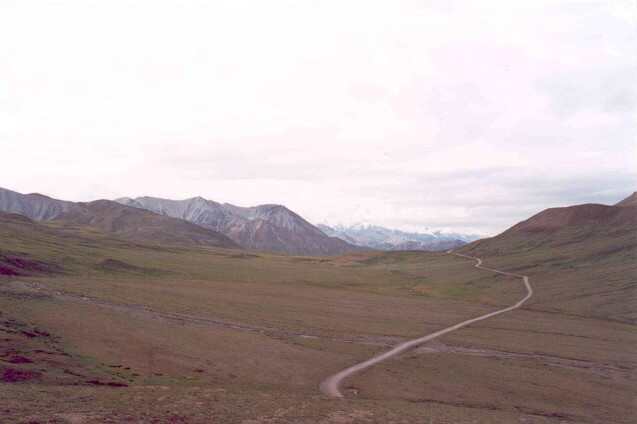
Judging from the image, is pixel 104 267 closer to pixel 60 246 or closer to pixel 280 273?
pixel 60 246

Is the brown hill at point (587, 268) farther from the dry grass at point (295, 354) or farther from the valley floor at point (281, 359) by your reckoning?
the valley floor at point (281, 359)

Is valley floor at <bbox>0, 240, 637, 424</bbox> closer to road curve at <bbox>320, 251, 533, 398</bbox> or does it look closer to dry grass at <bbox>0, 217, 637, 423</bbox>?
dry grass at <bbox>0, 217, 637, 423</bbox>

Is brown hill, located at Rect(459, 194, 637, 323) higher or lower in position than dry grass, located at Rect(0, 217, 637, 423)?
higher

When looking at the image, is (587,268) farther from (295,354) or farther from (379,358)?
(295,354)

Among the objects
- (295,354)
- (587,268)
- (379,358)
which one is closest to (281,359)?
(295,354)

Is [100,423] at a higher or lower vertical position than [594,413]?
higher

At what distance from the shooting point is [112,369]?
40.4m

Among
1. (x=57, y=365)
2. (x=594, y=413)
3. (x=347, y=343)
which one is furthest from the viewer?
(x=347, y=343)

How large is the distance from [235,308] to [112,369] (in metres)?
40.8

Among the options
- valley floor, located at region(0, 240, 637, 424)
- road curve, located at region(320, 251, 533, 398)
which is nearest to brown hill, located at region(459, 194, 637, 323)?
valley floor, located at region(0, 240, 637, 424)

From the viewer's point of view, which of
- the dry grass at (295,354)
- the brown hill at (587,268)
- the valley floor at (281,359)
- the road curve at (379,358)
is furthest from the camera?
the brown hill at (587,268)

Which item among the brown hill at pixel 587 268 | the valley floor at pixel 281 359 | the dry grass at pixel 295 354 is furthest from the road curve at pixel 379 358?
the brown hill at pixel 587 268

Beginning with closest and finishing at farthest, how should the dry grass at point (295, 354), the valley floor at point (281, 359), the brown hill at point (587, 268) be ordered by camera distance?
the valley floor at point (281, 359), the dry grass at point (295, 354), the brown hill at point (587, 268)

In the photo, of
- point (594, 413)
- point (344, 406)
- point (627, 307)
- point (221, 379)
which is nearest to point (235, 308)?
point (221, 379)
